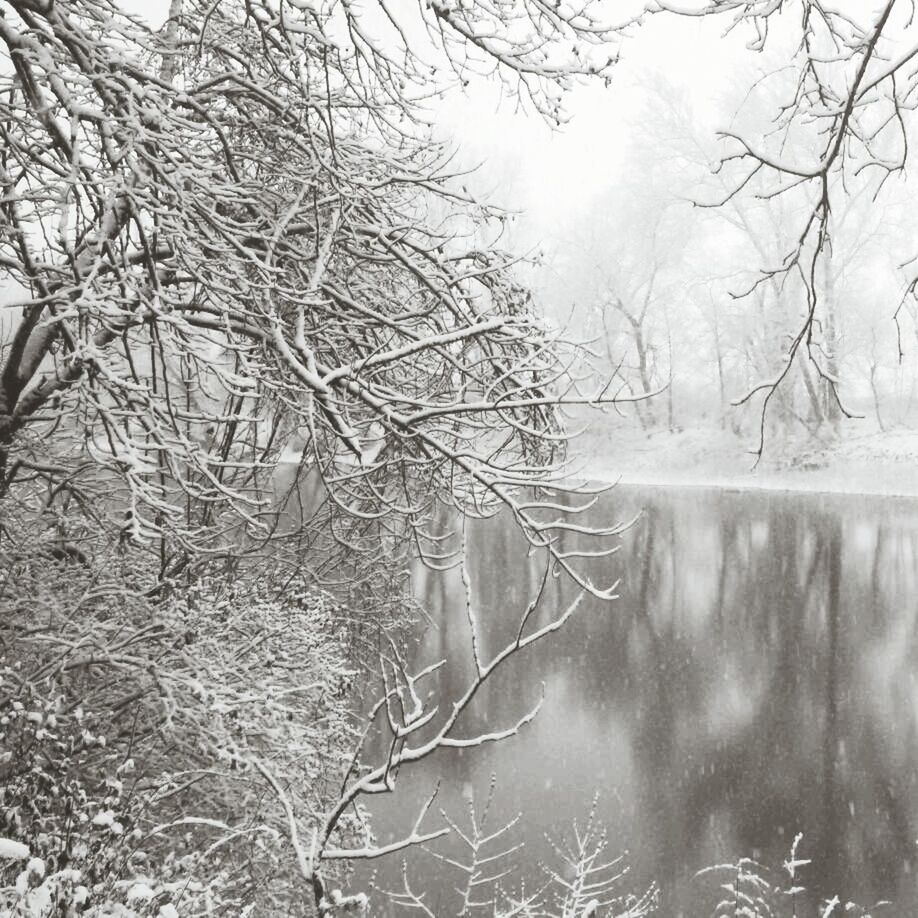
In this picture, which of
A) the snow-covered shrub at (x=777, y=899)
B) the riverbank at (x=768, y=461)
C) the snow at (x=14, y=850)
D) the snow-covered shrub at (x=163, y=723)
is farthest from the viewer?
the riverbank at (x=768, y=461)

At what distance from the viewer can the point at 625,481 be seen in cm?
3381

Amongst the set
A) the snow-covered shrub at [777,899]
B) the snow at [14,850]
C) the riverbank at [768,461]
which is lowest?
the snow-covered shrub at [777,899]

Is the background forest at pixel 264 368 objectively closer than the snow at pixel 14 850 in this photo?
No

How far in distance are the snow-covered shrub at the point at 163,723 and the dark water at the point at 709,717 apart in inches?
86.5

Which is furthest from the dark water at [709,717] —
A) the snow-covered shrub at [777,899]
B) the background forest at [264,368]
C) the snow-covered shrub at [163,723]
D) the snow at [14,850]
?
the snow at [14,850]

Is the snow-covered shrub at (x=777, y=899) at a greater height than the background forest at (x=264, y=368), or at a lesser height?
lesser

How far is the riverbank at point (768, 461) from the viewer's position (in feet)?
90.1

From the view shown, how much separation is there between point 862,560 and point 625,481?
16280 millimetres

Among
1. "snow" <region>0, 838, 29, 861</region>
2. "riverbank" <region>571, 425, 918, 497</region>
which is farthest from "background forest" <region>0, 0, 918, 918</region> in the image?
"riverbank" <region>571, 425, 918, 497</region>

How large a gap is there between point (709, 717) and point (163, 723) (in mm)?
7568

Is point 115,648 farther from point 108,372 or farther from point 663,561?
point 663,561

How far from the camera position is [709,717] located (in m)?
10.6

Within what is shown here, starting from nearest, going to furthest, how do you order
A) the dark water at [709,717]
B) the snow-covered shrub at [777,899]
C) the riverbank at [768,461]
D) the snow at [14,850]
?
1. the snow at [14,850]
2. the snow-covered shrub at [777,899]
3. the dark water at [709,717]
4. the riverbank at [768,461]

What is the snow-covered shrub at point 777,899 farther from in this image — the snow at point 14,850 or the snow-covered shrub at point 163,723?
the snow at point 14,850
